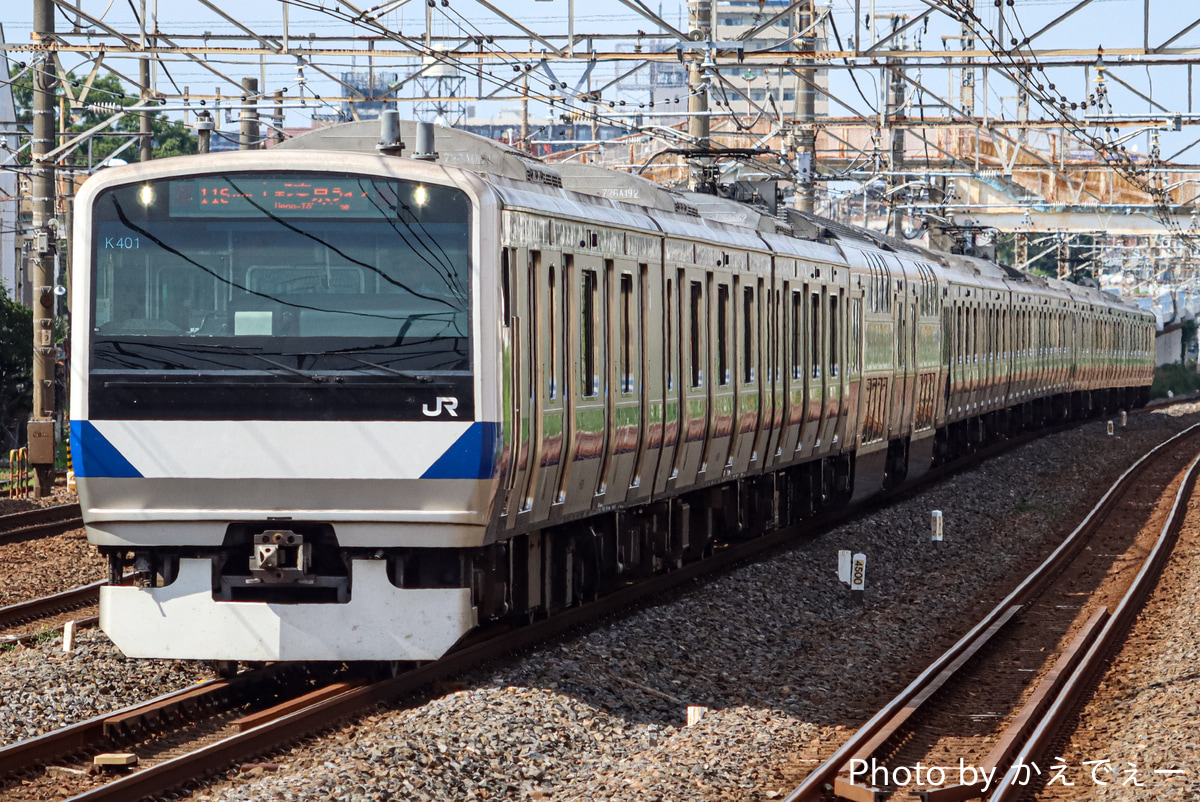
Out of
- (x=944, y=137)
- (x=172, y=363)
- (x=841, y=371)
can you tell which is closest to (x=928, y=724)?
(x=172, y=363)

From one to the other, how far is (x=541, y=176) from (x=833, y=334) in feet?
26.9

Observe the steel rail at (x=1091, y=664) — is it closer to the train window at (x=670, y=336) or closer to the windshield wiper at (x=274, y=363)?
the train window at (x=670, y=336)

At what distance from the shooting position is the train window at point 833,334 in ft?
60.8

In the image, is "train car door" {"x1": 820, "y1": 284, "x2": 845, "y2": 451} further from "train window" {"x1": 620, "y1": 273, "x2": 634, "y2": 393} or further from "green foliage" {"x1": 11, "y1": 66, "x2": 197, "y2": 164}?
"green foliage" {"x1": 11, "y1": 66, "x2": 197, "y2": 164}

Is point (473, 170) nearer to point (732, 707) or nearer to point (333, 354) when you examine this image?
point (333, 354)

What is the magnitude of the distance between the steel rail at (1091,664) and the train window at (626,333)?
3.44 meters

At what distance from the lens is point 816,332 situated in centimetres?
1786

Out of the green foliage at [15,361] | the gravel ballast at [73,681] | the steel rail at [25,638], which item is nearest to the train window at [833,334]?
the steel rail at [25,638]

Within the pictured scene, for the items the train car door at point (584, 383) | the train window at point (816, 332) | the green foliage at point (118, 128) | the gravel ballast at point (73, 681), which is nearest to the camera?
the gravel ballast at point (73, 681)

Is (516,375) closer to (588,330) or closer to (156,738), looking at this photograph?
(588,330)

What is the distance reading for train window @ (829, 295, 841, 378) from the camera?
18547mm

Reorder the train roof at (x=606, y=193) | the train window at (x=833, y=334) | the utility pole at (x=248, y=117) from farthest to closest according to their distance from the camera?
1. the train window at (x=833, y=334)
2. the utility pole at (x=248, y=117)
3. the train roof at (x=606, y=193)

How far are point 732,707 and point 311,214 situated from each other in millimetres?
3624

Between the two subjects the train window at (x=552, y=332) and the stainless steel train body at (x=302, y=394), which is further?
the train window at (x=552, y=332)
